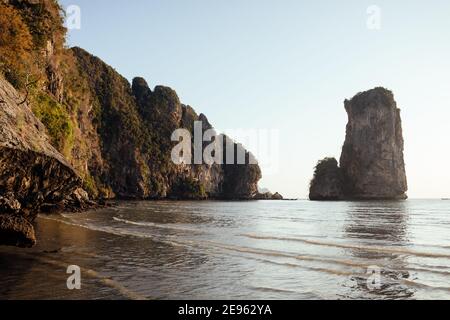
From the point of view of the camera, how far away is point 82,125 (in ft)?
355

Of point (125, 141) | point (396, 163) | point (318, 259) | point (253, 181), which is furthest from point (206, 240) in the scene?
point (253, 181)

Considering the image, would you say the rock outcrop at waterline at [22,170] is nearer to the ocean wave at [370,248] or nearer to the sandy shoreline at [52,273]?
the sandy shoreline at [52,273]

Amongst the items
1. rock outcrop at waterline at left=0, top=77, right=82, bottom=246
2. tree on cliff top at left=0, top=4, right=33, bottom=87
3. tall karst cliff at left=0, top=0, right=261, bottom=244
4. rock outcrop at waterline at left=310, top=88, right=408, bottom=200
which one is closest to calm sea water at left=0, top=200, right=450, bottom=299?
rock outcrop at waterline at left=0, top=77, right=82, bottom=246

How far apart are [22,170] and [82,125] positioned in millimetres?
98349

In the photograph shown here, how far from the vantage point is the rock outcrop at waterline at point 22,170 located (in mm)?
14414

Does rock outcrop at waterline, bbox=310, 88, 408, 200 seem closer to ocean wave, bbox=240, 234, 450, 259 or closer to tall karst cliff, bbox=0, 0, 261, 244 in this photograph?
tall karst cliff, bbox=0, 0, 261, 244

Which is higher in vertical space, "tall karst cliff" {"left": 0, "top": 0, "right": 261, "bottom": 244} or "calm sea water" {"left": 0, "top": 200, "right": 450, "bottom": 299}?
"tall karst cliff" {"left": 0, "top": 0, "right": 261, "bottom": 244}

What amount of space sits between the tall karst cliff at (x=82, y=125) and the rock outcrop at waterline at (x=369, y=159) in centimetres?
4441

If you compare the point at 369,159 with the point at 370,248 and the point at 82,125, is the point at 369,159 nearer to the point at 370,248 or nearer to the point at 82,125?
the point at 82,125

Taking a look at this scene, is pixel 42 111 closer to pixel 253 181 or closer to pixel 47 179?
pixel 47 179

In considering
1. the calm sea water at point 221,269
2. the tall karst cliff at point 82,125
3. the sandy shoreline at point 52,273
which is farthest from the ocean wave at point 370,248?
the tall karst cliff at point 82,125

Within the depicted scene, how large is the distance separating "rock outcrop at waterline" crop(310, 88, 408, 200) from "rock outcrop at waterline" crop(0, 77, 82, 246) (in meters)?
152

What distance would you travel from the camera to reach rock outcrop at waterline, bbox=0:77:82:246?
14414 mm

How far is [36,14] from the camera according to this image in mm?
40188
